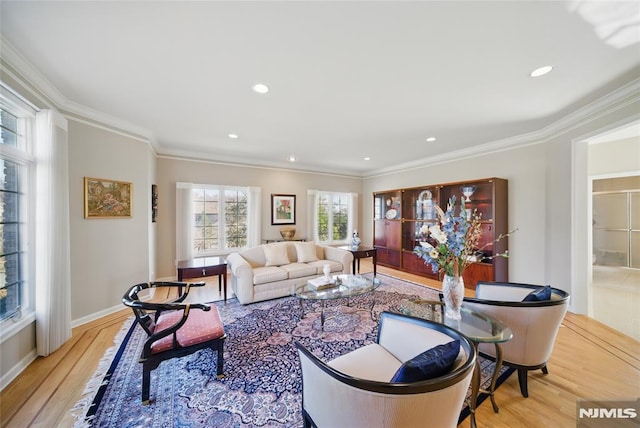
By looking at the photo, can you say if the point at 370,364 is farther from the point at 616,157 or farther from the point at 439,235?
the point at 616,157

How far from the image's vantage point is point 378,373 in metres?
1.39

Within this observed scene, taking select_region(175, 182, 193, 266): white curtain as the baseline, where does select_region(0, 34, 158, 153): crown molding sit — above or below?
above

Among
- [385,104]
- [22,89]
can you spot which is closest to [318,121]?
[385,104]

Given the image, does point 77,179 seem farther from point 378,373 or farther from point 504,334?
point 504,334

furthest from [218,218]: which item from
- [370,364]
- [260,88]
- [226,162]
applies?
[370,364]

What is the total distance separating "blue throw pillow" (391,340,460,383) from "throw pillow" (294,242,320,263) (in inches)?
134

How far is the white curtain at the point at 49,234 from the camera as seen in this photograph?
88.4 inches

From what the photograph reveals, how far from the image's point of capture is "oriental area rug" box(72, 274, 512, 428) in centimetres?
159

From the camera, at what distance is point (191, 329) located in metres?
1.95

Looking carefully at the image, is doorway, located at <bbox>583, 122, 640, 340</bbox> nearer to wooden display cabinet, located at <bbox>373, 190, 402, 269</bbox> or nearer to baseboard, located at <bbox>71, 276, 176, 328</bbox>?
wooden display cabinet, located at <bbox>373, 190, 402, 269</bbox>

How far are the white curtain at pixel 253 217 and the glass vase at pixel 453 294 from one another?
435 cm

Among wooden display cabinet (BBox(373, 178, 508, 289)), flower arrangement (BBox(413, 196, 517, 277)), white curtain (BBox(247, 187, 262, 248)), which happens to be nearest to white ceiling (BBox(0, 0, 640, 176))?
flower arrangement (BBox(413, 196, 517, 277))

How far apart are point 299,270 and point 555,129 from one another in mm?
4441

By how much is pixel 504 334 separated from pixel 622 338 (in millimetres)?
2349
